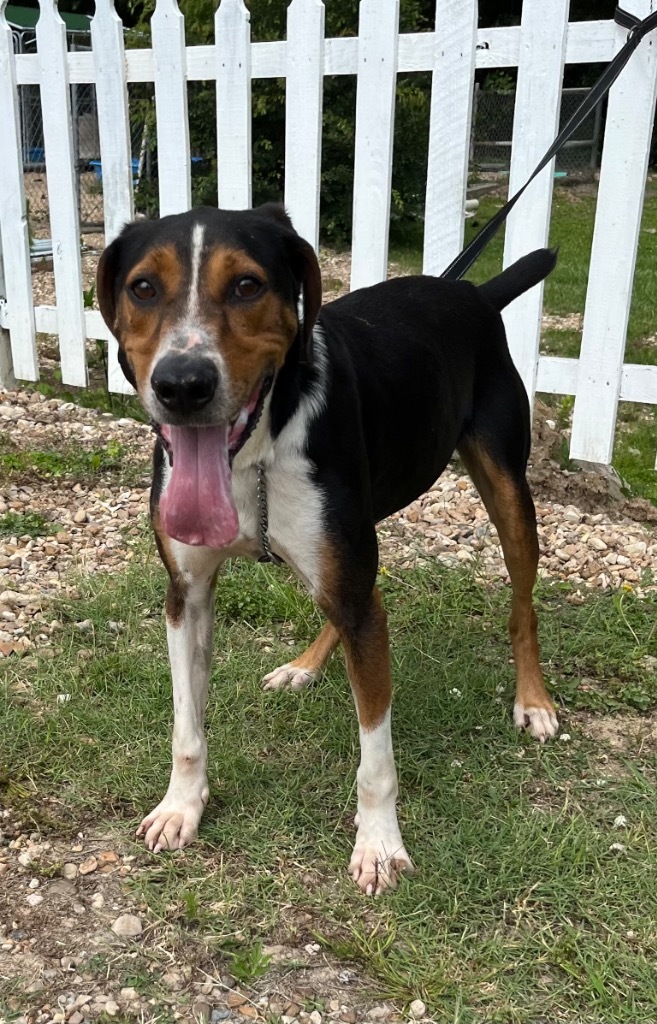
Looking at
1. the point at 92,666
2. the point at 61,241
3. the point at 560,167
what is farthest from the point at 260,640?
the point at 560,167

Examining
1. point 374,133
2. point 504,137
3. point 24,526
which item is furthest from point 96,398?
point 504,137

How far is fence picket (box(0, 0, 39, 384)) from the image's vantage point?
6.00 meters

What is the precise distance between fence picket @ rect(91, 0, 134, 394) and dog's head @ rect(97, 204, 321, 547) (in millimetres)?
3236

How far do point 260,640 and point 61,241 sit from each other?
11.1 ft

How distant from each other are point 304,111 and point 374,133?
1.39 feet

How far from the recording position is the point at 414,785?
10.0 ft

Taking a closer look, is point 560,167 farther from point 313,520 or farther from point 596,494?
point 313,520

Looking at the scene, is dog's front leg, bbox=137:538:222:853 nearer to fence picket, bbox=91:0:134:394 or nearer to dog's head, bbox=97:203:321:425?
dog's head, bbox=97:203:321:425

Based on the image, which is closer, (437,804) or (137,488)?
(437,804)

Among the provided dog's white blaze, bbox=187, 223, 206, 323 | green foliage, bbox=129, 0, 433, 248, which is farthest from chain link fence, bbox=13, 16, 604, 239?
dog's white blaze, bbox=187, 223, 206, 323

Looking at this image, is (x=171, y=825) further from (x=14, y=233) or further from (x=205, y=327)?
(x=14, y=233)

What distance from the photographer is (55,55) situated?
5703 mm

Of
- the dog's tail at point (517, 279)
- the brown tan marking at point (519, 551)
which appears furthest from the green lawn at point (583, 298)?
the brown tan marking at point (519, 551)

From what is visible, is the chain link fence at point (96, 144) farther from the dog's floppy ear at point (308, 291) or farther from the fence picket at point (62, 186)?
the dog's floppy ear at point (308, 291)
